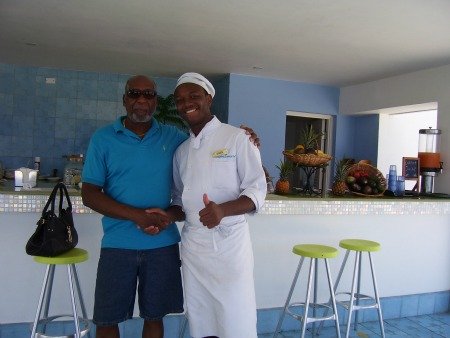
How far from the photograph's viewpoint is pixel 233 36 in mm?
3957

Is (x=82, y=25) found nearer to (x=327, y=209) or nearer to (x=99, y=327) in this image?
(x=327, y=209)

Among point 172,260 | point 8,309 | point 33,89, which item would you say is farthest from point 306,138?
point 33,89

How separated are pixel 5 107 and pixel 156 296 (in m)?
4.87

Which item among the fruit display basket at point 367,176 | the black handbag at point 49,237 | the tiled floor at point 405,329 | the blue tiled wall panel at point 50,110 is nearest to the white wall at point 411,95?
the fruit display basket at point 367,176

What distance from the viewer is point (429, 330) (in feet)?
10.3

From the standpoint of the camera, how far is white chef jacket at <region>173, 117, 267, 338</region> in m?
1.69

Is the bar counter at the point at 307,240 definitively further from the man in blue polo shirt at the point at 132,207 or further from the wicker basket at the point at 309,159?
the man in blue polo shirt at the point at 132,207

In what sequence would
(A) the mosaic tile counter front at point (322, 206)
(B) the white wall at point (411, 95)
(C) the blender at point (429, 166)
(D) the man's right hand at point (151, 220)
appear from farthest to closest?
(B) the white wall at point (411, 95) < (C) the blender at point (429, 166) < (A) the mosaic tile counter front at point (322, 206) < (D) the man's right hand at point (151, 220)

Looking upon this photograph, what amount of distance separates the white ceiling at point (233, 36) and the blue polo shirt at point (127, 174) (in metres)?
1.79

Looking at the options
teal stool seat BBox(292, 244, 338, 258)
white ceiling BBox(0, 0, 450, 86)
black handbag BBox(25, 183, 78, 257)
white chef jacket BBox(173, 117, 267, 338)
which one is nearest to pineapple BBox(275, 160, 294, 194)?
teal stool seat BBox(292, 244, 338, 258)

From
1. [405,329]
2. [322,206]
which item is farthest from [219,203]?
[405,329]

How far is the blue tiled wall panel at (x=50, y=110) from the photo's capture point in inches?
223

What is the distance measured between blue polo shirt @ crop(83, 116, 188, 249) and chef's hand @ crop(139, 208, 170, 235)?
86 millimetres

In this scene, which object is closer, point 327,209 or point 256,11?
point 327,209
